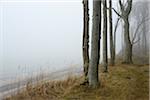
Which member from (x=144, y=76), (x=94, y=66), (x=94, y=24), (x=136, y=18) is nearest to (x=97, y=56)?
(x=94, y=66)

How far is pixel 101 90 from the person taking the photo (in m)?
9.28

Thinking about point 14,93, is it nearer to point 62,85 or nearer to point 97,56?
point 62,85

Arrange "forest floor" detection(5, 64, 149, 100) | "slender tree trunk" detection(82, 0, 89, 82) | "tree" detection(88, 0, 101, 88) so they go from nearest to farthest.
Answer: "forest floor" detection(5, 64, 149, 100) < "tree" detection(88, 0, 101, 88) < "slender tree trunk" detection(82, 0, 89, 82)

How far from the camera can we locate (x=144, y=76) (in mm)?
11797

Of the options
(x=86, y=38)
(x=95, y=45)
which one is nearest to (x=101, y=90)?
(x=95, y=45)

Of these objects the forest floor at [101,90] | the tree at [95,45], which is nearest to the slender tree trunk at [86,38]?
the forest floor at [101,90]

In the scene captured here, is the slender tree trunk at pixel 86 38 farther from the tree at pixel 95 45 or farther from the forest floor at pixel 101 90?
the tree at pixel 95 45

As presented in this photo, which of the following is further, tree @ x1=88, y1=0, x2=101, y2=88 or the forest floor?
tree @ x1=88, y1=0, x2=101, y2=88

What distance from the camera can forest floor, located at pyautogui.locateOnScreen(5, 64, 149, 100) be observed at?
8891mm

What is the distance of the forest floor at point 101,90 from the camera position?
29.2 feet

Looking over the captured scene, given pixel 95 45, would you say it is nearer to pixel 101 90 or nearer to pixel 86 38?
pixel 86 38

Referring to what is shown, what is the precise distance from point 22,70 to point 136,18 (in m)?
27.3

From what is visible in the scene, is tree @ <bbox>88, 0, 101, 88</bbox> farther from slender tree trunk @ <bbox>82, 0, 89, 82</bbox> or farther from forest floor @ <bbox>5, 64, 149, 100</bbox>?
slender tree trunk @ <bbox>82, 0, 89, 82</bbox>

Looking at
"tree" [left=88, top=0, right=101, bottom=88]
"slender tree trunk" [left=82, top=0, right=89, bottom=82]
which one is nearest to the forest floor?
"tree" [left=88, top=0, right=101, bottom=88]
